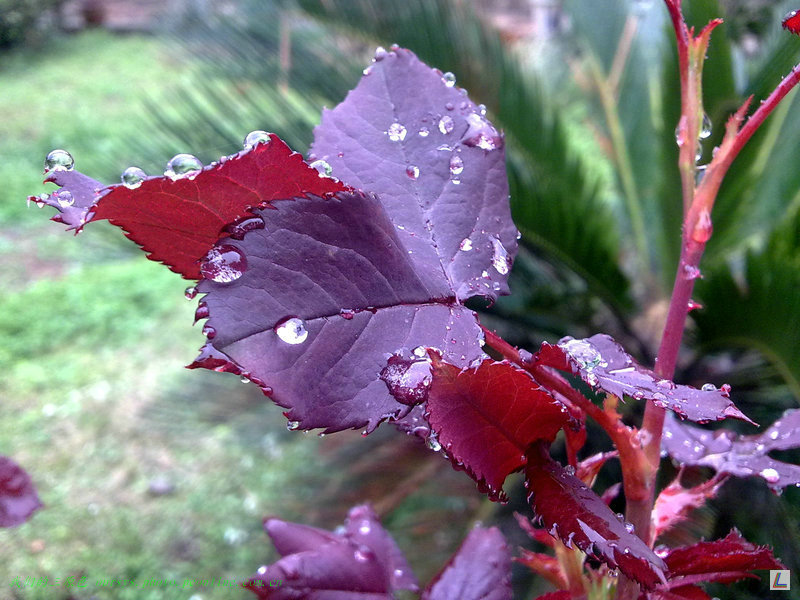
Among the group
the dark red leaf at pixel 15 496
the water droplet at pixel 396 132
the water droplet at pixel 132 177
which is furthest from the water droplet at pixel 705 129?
the dark red leaf at pixel 15 496

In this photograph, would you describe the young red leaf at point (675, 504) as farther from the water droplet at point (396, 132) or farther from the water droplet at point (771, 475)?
the water droplet at point (396, 132)

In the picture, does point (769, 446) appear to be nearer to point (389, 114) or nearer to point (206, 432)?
point (389, 114)

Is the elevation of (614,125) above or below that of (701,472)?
above

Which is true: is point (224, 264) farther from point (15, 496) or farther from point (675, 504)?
point (15, 496)

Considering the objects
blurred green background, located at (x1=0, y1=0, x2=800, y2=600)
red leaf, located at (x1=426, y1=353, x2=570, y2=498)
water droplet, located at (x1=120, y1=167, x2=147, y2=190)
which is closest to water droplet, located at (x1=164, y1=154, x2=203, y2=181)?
water droplet, located at (x1=120, y1=167, x2=147, y2=190)

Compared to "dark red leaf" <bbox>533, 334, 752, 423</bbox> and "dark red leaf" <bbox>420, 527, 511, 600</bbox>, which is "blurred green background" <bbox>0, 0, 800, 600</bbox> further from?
"dark red leaf" <bbox>533, 334, 752, 423</bbox>

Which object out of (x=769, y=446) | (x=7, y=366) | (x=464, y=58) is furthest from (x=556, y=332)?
(x=7, y=366)
